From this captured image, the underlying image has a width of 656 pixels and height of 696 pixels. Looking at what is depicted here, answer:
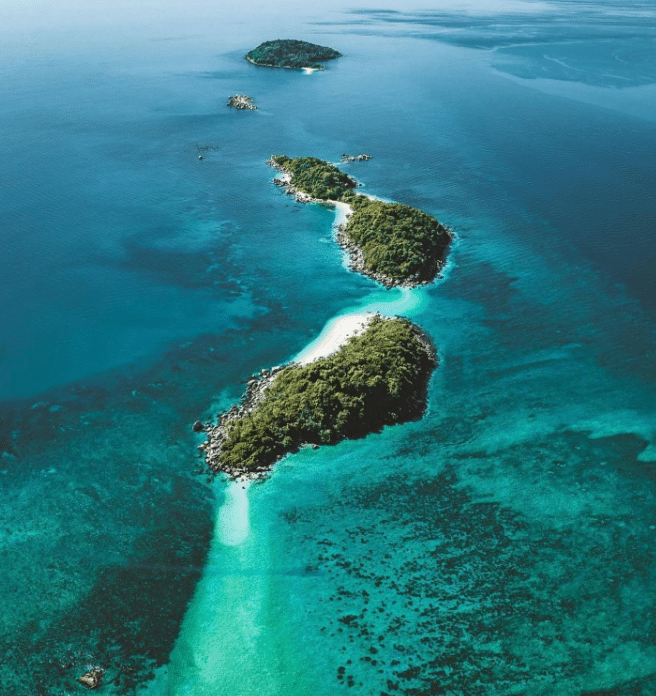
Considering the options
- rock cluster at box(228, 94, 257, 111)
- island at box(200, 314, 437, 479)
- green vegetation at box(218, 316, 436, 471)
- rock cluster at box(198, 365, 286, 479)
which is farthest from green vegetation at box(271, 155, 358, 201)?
rock cluster at box(198, 365, 286, 479)

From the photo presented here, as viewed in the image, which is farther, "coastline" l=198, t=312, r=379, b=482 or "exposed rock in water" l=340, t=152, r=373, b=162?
"exposed rock in water" l=340, t=152, r=373, b=162

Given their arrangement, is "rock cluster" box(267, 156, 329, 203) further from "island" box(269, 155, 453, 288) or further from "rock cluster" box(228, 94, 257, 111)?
"rock cluster" box(228, 94, 257, 111)

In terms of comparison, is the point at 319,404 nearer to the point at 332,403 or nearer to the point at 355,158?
the point at 332,403

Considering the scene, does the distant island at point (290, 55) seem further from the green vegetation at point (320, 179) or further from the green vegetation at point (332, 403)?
the green vegetation at point (332, 403)

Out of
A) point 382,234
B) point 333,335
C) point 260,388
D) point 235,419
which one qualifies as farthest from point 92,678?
point 382,234

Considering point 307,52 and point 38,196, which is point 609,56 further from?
point 38,196
